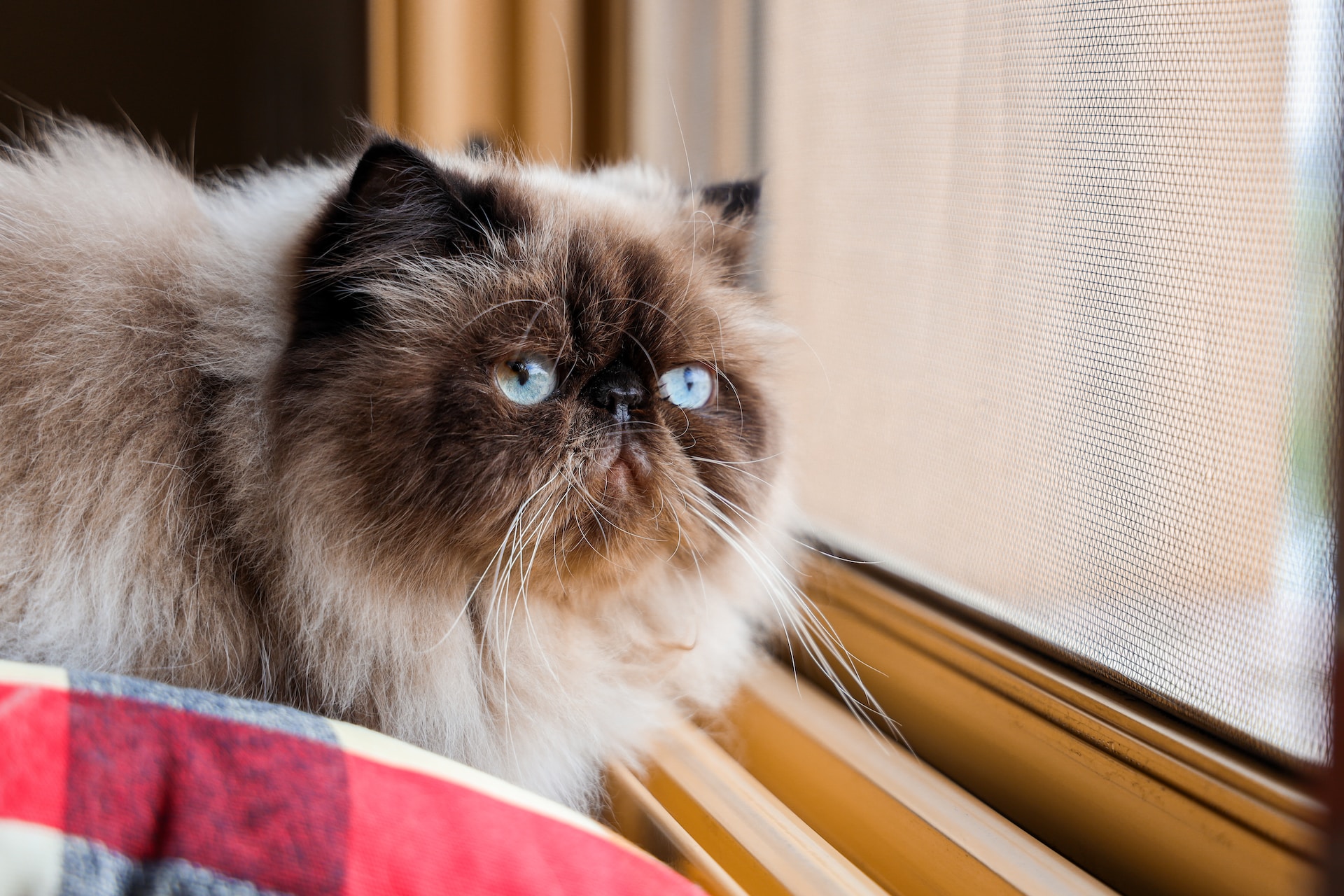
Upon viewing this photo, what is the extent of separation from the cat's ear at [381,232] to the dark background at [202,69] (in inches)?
47.8

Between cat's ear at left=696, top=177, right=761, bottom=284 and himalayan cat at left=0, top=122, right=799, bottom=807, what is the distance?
0.49 feet

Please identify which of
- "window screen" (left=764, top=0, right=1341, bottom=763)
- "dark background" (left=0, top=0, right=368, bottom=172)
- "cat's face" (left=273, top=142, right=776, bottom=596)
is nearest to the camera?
"window screen" (left=764, top=0, right=1341, bottom=763)

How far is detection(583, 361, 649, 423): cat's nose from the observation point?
85cm

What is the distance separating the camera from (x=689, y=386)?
933 mm

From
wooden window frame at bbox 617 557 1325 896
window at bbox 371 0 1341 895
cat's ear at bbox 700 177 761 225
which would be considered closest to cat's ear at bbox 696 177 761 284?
cat's ear at bbox 700 177 761 225

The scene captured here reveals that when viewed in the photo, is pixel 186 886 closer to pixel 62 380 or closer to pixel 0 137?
pixel 62 380

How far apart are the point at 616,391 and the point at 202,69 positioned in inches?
66.9

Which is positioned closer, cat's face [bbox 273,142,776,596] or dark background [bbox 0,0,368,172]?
cat's face [bbox 273,142,776,596]

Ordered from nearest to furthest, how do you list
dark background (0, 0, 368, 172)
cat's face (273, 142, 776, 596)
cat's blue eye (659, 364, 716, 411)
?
cat's face (273, 142, 776, 596), cat's blue eye (659, 364, 716, 411), dark background (0, 0, 368, 172)

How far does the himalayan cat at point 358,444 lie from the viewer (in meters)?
0.79

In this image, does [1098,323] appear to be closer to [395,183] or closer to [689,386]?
[689,386]

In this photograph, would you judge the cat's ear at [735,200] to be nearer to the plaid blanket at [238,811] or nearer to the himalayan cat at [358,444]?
the himalayan cat at [358,444]

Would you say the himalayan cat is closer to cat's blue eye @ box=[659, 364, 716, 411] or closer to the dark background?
cat's blue eye @ box=[659, 364, 716, 411]

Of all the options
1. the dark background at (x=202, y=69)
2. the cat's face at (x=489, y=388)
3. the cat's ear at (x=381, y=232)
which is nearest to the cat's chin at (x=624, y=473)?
the cat's face at (x=489, y=388)
